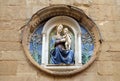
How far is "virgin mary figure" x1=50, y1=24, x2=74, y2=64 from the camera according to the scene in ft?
20.7

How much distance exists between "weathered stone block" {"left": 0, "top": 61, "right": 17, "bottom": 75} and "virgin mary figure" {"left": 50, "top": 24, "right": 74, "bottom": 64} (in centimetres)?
68

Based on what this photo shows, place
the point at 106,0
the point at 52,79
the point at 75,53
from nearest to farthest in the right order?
1. the point at 52,79
2. the point at 75,53
3. the point at 106,0

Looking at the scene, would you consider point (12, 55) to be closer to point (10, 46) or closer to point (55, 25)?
point (10, 46)

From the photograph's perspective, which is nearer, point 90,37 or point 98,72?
point 98,72

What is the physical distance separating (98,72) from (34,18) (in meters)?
1.63

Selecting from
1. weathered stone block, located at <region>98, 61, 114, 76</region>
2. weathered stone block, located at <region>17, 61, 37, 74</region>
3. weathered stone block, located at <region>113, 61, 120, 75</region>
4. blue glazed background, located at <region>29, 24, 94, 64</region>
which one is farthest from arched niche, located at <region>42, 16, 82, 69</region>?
weathered stone block, located at <region>113, 61, 120, 75</region>

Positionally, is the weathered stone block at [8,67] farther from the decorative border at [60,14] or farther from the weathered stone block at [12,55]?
the decorative border at [60,14]

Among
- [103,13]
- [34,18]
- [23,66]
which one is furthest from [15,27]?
[103,13]

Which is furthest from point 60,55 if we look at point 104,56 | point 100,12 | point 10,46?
point 100,12

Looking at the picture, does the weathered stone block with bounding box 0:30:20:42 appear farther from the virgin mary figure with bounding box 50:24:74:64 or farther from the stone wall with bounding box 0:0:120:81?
the virgin mary figure with bounding box 50:24:74:64

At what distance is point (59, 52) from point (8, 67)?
951mm

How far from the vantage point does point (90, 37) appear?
22.0 ft

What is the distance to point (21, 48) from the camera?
638cm

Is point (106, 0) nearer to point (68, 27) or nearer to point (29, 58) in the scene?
A: point (68, 27)
